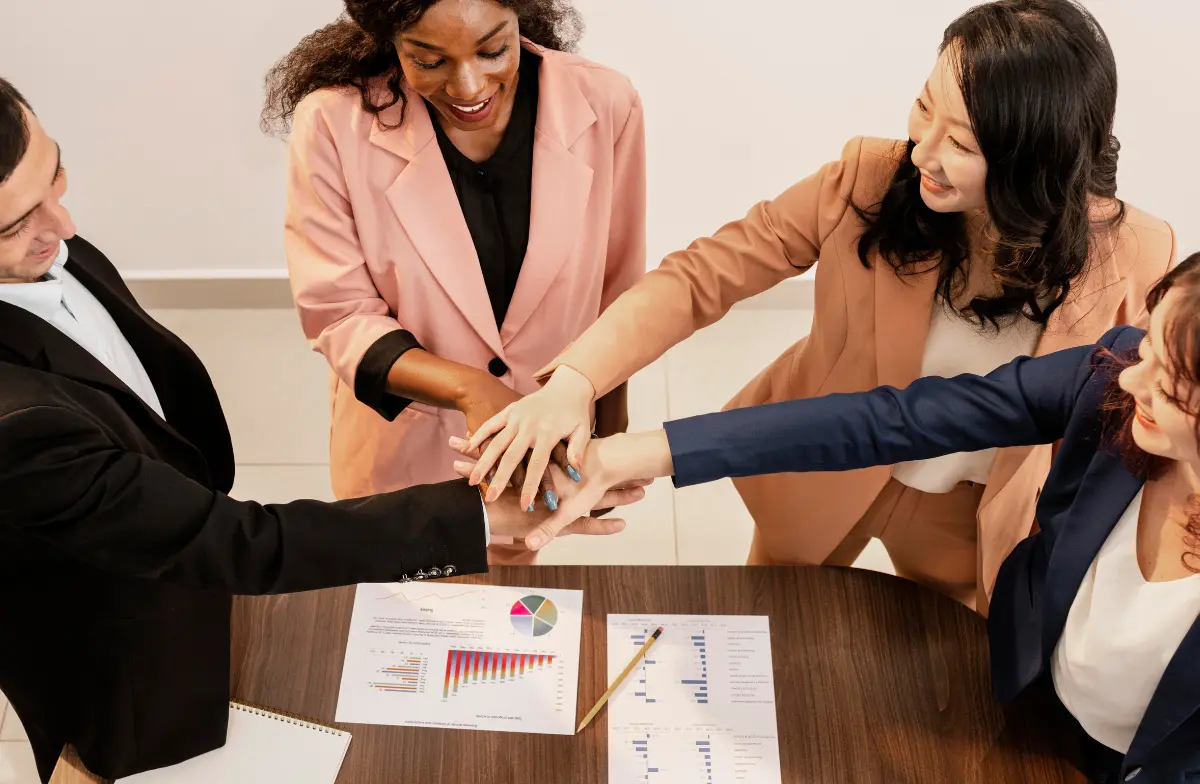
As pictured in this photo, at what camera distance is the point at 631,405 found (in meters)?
3.71

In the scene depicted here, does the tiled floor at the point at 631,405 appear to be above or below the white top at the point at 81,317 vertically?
below

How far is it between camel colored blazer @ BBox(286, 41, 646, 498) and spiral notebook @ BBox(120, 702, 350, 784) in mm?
624

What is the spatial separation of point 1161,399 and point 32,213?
1.57 metres

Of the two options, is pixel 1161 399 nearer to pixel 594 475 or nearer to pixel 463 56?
pixel 594 475

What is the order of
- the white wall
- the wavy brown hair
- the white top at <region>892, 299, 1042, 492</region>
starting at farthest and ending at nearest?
1. the white wall
2. the white top at <region>892, 299, 1042, 492</region>
3. the wavy brown hair

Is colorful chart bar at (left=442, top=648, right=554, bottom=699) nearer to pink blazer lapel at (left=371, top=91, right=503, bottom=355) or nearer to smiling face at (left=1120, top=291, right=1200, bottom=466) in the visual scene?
pink blazer lapel at (left=371, top=91, right=503, bottom=355)

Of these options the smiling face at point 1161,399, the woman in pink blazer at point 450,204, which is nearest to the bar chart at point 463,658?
the woman in pink blazer at point 450,204

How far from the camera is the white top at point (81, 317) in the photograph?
159 cm

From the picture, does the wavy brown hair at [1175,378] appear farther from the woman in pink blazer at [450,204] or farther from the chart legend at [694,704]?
the woman in pink blazer at [450,204]

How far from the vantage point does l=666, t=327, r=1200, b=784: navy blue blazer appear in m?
1.51

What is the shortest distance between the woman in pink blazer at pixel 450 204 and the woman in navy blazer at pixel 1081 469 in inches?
13.3

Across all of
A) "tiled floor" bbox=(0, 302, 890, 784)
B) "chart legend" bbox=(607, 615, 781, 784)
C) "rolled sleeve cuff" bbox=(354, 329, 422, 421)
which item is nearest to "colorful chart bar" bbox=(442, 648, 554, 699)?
"chart legend" bbox=(607, 615, 781, 784)

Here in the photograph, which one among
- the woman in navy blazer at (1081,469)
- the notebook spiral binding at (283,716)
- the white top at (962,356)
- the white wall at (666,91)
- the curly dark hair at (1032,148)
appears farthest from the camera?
the white wall at (666,91)

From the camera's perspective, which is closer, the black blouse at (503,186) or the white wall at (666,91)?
the black blouse at (503,186)
